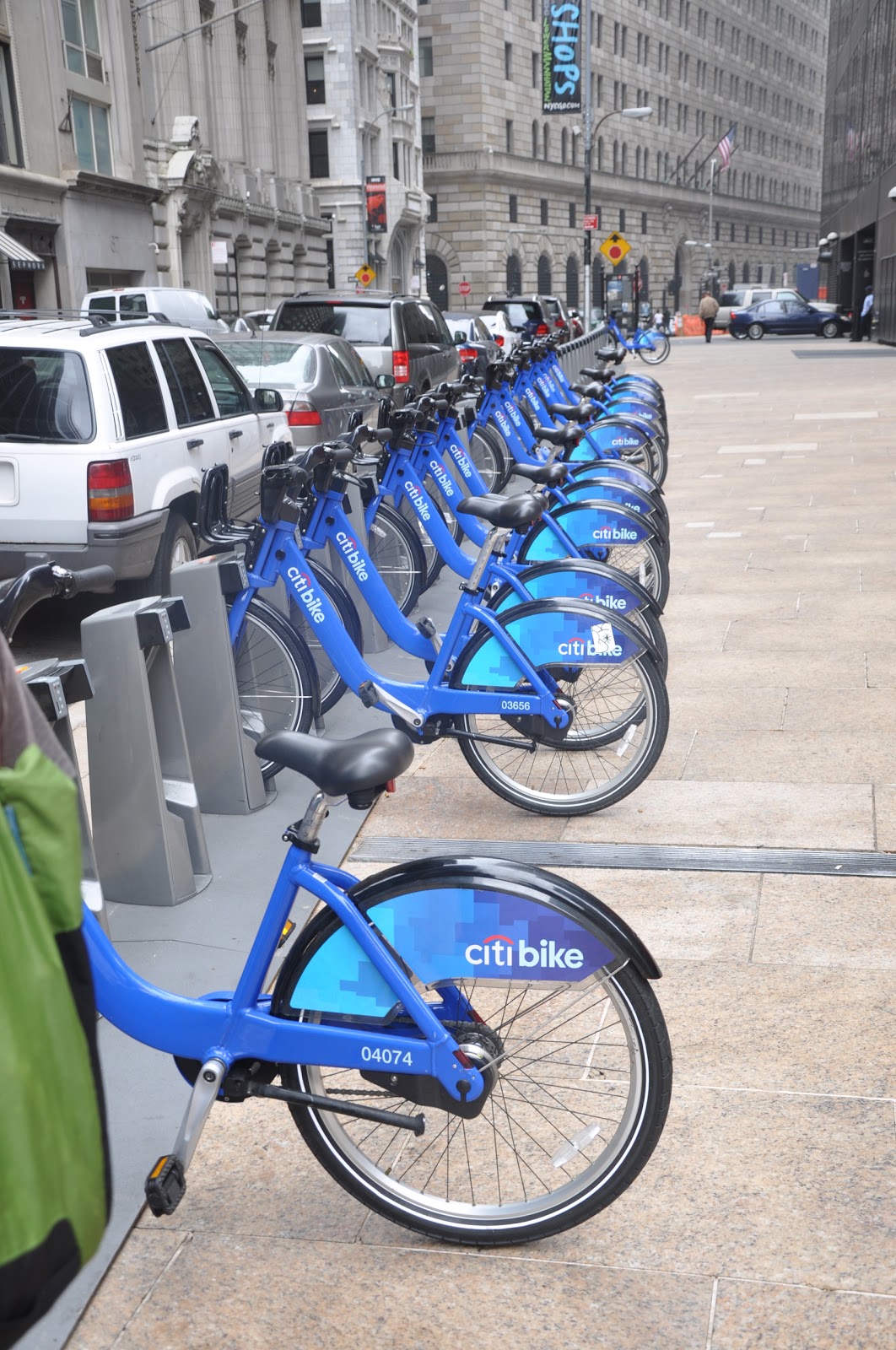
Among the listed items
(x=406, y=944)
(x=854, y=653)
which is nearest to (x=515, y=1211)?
(x=406, y=944)

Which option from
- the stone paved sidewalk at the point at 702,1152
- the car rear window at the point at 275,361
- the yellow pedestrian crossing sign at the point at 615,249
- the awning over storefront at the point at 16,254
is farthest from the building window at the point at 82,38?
the stone paved sidewalk at the point at 702,1152

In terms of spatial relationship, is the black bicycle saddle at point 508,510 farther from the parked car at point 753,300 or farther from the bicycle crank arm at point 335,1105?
the parked car at point 753,300

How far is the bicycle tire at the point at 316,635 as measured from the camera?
5.61m

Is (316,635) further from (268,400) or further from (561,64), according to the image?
(561,64)

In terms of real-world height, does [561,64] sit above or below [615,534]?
above

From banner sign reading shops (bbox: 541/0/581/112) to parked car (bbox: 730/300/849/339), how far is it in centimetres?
1458

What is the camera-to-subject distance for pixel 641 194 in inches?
3652

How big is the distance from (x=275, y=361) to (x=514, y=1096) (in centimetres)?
1096

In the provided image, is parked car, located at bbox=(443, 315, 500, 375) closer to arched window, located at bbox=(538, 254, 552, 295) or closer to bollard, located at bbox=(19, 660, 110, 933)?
bollard, located at bbox=(19, 660, 110, 933)

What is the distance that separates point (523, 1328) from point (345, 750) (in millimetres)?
1098

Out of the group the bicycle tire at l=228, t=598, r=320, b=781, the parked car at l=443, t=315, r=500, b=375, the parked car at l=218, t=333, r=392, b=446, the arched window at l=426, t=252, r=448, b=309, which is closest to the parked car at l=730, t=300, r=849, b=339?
the parked car at l=443, t=315, r=500, b=375

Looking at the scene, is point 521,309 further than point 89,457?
Yes

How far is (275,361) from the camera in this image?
13.3 meters

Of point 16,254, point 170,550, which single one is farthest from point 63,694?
point 16,254
